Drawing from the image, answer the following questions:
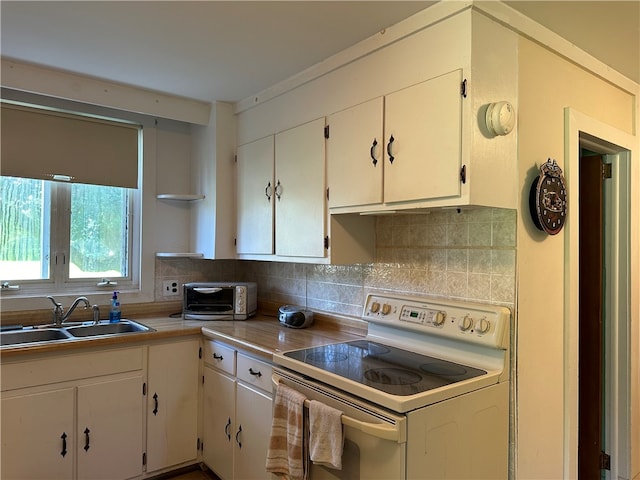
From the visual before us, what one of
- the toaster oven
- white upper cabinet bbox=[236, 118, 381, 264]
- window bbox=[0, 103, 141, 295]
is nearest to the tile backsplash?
white upper cabinet bbox=[236, 118, 381, 264]

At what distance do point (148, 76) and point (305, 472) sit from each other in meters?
2.19

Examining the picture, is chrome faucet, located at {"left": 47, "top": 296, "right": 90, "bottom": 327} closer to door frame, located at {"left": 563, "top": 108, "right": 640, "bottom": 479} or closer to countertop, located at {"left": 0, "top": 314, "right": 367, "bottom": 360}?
countertop, located at {"left": 0, "top": 314, "right": 367, "bottom": 360}

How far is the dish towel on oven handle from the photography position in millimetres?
1662

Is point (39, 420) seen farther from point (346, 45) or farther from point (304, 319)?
point (346, 45)

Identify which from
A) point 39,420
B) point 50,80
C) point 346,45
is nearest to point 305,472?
point 39,420

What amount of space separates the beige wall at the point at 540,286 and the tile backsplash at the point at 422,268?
0.09 metres

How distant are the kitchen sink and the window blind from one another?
0.89 m

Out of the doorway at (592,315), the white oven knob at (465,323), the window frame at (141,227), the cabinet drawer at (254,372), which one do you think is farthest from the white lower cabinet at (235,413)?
the doorway at (592,315)

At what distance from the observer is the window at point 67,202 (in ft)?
8.30

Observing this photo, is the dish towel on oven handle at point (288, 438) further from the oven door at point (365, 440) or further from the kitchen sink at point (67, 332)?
the kitchen sink at point (67, 332)

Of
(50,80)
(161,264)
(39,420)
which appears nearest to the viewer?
(39,420)

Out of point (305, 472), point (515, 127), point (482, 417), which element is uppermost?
point (515, 127)

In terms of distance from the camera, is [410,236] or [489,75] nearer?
[489,75]

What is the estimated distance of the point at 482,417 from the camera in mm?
1597
